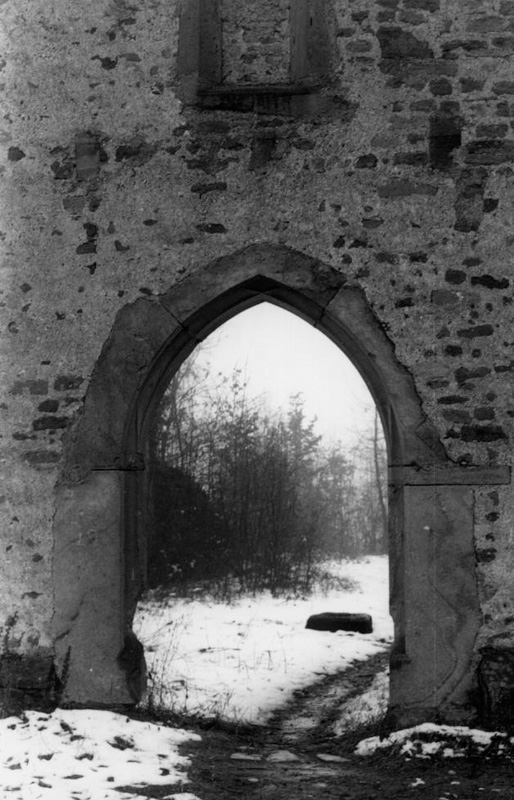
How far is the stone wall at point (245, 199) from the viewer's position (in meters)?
6.06

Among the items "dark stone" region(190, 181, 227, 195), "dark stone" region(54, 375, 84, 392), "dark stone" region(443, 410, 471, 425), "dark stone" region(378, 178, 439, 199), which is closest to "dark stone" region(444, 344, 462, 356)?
"dark stone" region(443, 410, 471, 425)

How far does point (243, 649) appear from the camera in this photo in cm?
998

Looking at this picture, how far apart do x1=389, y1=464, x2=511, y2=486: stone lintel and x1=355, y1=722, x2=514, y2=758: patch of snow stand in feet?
4.88

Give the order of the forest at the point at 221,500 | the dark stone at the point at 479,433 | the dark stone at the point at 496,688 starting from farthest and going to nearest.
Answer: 1. the forest at the point at 221,500
2. the dark stone at the point at 479,433
3. the dark stone at the point at 496,688

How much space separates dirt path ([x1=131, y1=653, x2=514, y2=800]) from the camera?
4.84 metres

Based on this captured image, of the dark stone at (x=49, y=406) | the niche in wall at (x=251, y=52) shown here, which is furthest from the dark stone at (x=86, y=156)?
A: the dark stone at (x=49, y=406)

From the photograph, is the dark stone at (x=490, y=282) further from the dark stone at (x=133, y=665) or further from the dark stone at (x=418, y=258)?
the dark stone at (x=133, y=665)

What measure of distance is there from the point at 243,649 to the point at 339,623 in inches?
73.9

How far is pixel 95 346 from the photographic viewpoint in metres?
6.25

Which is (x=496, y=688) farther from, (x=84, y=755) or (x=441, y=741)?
(x=84, y=755)

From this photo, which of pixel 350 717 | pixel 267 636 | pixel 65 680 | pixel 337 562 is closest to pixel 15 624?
pixel 65 680

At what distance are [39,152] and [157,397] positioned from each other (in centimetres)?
190

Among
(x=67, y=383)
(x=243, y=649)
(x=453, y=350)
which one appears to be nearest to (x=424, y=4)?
(x=453, y=350)

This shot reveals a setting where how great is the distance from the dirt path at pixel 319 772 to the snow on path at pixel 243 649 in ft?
2.28
